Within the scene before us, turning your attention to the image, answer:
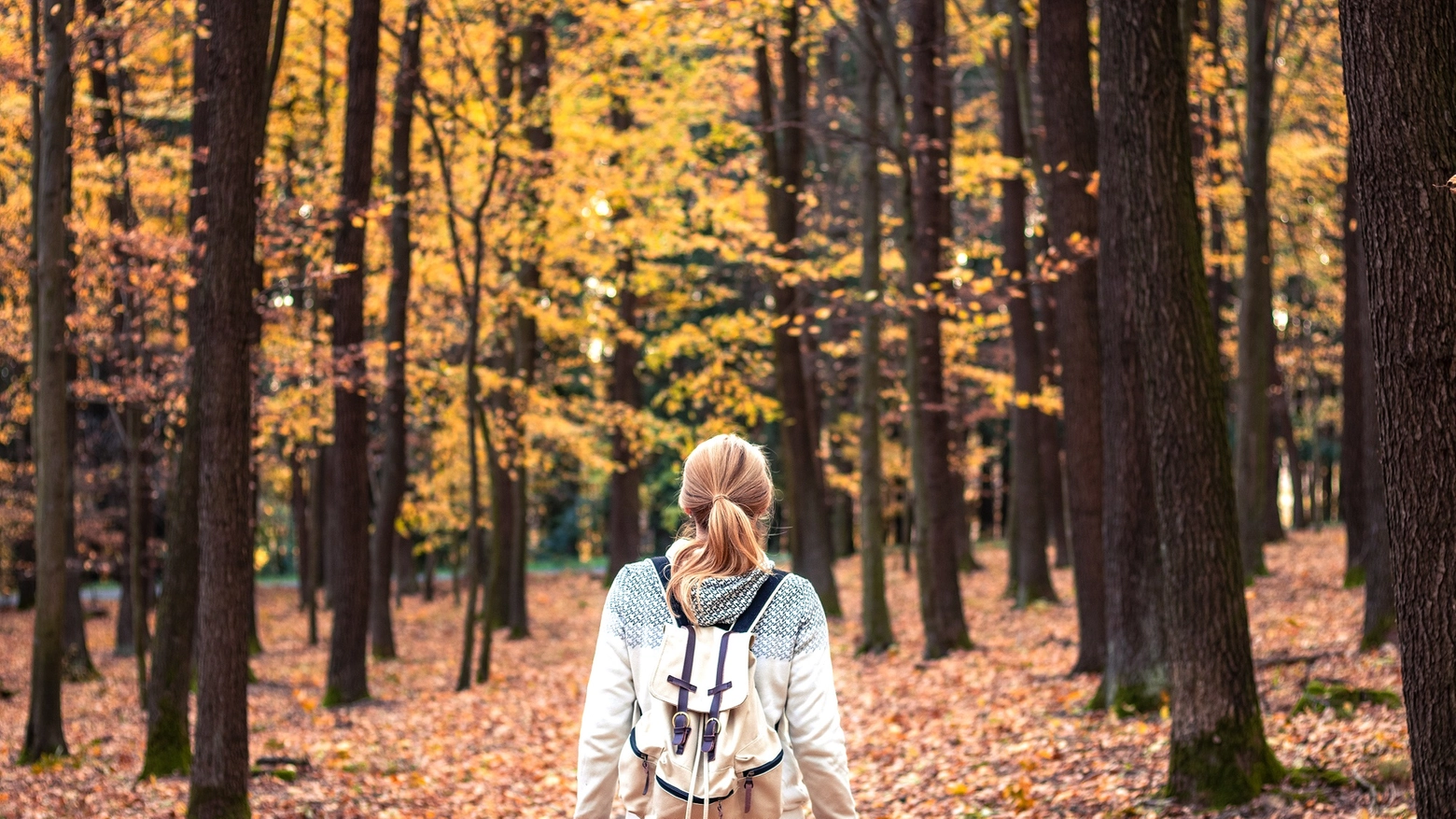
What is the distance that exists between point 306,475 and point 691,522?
2792 centimetres

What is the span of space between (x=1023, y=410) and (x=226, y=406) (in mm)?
13559

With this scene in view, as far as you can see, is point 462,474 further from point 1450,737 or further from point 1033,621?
point 1450,737

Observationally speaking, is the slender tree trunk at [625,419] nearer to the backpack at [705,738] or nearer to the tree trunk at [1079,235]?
the tree trunk at [1079,235]

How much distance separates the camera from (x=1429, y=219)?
12.5ft

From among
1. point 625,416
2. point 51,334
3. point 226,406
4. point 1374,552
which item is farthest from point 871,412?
point 226,406

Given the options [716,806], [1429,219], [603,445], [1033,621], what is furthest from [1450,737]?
[603,445]

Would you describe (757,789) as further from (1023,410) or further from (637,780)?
(1023,410)

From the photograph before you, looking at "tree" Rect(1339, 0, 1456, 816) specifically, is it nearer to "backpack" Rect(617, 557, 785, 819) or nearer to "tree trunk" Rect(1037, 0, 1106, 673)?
"backpack" Rect(617, 557, 785, 819)

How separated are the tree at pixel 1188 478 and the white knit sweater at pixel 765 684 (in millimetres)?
4185

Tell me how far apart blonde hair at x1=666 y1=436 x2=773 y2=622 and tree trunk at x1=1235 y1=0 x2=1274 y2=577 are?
538 inches

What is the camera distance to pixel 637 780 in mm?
3316

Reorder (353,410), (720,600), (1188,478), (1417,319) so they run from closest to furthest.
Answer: (720,600) < (1417,319) < (1188,478) < (353,410)

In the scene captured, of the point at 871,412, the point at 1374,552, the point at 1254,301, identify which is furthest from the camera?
the point at 1254,301

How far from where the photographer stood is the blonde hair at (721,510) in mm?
3291
